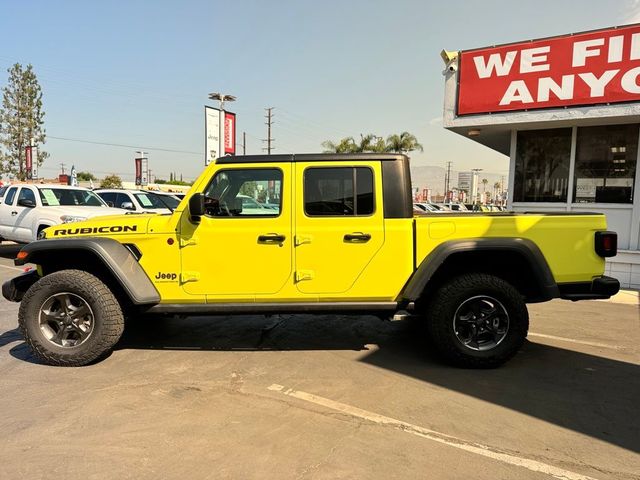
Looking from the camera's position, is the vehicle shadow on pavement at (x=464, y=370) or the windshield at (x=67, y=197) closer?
the vehicle shadow on pavement at (x=464, y=370)

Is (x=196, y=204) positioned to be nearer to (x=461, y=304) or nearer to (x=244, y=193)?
(x=244, y=193)

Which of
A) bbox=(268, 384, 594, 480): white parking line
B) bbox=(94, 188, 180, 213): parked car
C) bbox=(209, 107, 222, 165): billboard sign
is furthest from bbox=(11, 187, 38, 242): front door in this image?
bbox=(268, 384, 594, 480): white parking line

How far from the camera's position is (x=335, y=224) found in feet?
13.6

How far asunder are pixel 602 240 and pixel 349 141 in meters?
37.2

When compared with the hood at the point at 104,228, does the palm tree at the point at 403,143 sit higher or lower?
higher

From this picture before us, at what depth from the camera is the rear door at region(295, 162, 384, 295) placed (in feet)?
13.6

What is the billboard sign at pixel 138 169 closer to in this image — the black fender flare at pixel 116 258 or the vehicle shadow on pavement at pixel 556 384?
the black fender flare at pixel 116 258

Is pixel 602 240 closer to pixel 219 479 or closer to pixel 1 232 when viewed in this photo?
pixel 219 479

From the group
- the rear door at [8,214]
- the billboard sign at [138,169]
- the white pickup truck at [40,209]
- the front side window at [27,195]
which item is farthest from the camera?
the billboard sign at [138,169]

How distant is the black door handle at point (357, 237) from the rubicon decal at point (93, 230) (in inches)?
78.4

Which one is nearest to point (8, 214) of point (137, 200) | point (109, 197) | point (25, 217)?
point (25, 217)

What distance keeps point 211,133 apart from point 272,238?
15.0 meters

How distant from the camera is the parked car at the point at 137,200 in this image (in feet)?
40.6

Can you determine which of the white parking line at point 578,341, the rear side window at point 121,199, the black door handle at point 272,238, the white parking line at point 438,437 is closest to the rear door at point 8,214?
the rear side window at point 121,199
